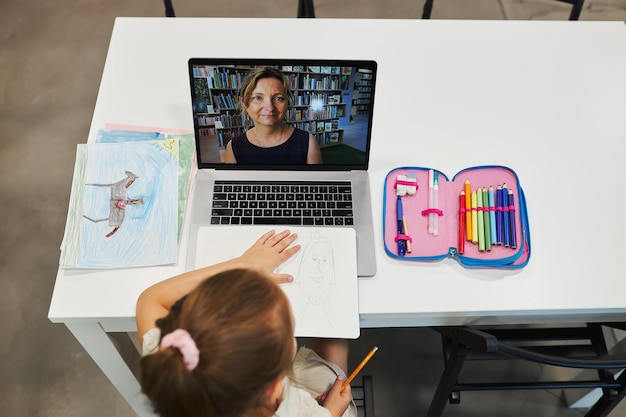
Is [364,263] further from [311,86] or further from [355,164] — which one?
[311,86]

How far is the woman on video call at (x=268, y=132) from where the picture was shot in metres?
1.12

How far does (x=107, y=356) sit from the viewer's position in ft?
4.04

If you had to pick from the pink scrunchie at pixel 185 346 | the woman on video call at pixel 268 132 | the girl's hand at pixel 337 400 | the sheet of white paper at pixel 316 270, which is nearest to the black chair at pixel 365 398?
the girl's hand at pixel 337 400

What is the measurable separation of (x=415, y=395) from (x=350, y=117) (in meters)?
0.94

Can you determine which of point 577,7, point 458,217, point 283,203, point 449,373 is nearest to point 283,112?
point 283,203

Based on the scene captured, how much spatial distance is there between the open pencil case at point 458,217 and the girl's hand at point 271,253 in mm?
191

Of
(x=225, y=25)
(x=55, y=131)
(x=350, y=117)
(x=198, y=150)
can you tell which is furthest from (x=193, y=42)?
(x=55, y=131)

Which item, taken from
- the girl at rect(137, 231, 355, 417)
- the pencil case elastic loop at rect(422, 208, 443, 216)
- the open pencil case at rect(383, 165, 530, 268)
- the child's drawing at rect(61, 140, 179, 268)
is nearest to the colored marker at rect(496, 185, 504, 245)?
the open pencil case at rect(383, 165, 530, 268)

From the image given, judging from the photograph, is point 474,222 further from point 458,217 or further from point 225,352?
point 225,352

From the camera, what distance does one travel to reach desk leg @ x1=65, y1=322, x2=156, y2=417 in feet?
3.63

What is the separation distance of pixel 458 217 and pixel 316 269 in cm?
31

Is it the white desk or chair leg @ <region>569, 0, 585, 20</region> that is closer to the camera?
the white desk

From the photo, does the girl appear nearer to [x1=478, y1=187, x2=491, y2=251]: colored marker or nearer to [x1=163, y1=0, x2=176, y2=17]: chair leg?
[x1=478, y1=187, x2=491, y2=251]: colored marker

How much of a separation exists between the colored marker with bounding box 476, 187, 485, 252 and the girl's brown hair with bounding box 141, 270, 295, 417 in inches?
18.1
